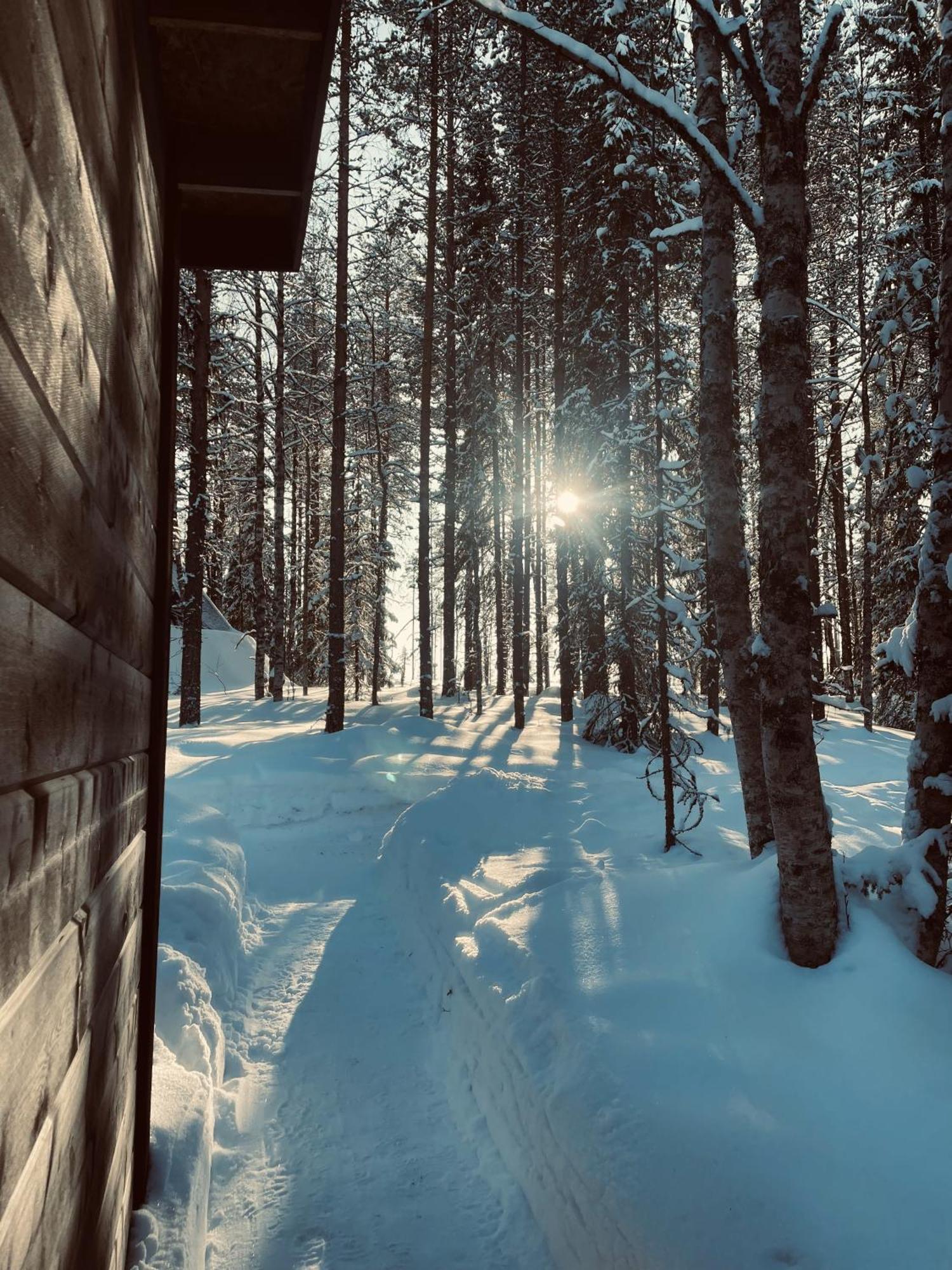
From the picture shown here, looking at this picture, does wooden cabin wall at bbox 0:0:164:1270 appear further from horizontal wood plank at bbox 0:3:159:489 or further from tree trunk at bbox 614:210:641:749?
tree trunk at bbox 614:210:641:749

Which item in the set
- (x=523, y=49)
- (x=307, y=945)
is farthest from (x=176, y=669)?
(x=307, y=945)

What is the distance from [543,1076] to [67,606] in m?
3.46

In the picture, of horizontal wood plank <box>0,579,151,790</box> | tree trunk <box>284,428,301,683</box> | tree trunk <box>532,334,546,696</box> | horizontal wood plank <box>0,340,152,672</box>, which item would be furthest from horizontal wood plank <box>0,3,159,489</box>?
tree trunk <box>284,428,301,683</box>

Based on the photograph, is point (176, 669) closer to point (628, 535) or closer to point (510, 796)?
point (628, 535)

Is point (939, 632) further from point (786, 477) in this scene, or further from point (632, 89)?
point (632, 89)

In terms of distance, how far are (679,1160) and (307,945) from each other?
4335 millimetres

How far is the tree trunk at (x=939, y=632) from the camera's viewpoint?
4.27 meters

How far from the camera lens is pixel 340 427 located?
15258 millimetres

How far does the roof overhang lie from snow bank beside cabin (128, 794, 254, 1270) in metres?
4.17

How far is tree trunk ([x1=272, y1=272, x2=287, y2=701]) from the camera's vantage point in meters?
18.0

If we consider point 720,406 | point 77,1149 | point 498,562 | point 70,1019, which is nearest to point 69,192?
point 70,1019

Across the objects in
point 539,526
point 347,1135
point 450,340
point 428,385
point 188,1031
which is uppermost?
point 450,340

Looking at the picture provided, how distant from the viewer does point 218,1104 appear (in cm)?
431

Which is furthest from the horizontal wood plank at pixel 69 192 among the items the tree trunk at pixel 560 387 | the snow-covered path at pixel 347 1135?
the tree trunk at pixel 560 387
